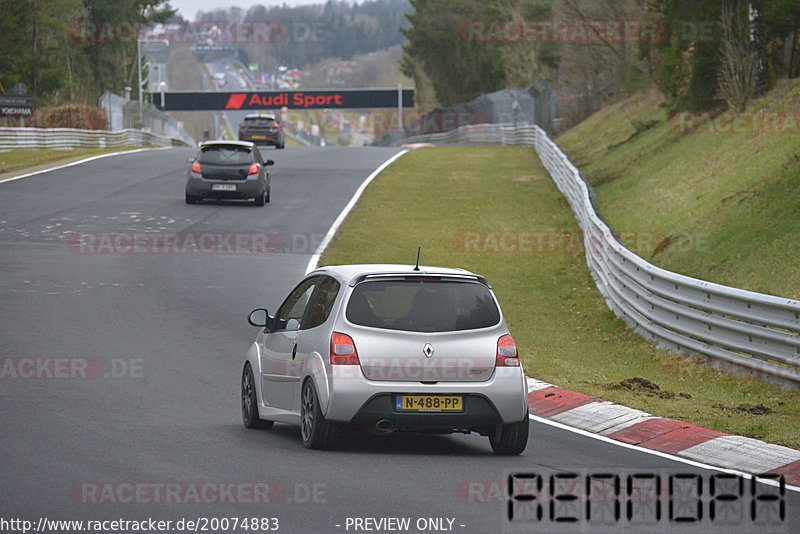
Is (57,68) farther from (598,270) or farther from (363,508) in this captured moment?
(363,508)

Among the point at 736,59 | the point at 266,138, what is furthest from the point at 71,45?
the point at 736,59

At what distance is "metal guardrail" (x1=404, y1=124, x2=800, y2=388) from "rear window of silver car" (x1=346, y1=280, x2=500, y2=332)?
407cm

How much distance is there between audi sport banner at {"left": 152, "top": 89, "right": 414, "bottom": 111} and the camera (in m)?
99.2

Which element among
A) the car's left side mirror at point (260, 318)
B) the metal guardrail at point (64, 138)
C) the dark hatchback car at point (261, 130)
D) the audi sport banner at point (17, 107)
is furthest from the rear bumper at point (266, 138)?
the car's left side mirror at point (260, 318)

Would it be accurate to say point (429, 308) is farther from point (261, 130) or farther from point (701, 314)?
point (261, 130)

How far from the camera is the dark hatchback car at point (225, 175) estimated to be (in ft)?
99.0

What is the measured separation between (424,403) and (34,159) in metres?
36.2

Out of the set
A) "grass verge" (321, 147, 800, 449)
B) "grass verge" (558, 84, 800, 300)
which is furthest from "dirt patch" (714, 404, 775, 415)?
"grass verge" (558, 84, 800, 300)

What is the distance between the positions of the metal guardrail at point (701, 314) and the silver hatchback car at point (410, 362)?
13.3ft

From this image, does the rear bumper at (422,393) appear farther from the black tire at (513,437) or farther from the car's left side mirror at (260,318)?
the car's left side mirror at (260,318)

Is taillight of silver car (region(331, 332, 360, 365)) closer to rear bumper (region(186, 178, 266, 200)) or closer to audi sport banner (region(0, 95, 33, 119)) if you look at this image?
rear bumper (region(186, 178, 266, 200))

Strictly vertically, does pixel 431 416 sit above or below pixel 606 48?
below

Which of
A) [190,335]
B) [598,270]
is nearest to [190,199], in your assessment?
[598,270]

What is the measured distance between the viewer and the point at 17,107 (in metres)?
49.0
